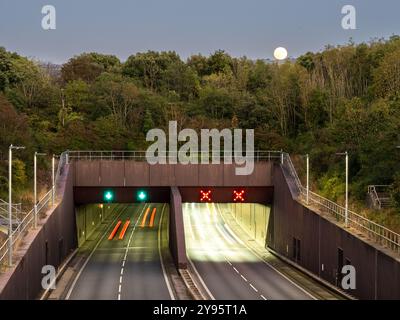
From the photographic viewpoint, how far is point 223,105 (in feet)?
317

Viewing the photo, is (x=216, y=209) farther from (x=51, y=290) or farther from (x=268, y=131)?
(x=51, y=290)

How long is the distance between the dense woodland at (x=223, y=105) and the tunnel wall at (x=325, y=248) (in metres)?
3.71

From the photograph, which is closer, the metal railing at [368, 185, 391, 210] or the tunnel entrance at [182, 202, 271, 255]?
the metal railing at [368, 185, 391, 210]

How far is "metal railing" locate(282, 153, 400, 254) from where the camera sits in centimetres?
3478

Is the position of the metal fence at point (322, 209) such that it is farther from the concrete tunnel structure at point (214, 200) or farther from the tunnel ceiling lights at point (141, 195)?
the tunnel ceiling lights at point (141, 195)

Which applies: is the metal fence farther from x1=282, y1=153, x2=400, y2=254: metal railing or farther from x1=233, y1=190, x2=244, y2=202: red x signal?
x1=233, y1=190, x2=244, y2=202: red x signal

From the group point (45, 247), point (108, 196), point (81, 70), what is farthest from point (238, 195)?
point (81, 70)

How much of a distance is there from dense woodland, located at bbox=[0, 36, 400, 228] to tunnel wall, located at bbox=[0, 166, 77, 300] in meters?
3.68

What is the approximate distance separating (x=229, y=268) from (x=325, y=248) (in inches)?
400

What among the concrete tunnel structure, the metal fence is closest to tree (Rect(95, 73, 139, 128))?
the metal fence

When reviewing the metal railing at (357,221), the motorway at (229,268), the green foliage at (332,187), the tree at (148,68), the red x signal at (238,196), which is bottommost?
the motorway at (229,268)

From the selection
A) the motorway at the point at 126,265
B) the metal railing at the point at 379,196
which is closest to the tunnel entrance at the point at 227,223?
the motorway at the point at 126,265

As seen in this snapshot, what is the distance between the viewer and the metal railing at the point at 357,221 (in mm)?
34781
